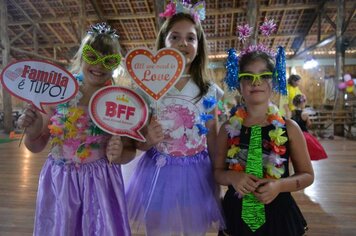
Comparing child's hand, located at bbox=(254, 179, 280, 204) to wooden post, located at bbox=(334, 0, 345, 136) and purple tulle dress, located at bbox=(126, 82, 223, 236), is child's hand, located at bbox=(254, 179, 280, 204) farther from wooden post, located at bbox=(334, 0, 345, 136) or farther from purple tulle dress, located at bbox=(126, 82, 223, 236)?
wooden post, located at bbox=(334, 0, 345, 136)

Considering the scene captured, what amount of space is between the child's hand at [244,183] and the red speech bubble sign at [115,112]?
0.44 metres

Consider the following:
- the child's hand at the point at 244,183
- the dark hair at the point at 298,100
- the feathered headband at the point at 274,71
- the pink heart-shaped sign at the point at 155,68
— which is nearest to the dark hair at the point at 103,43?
the pink heart-shaped sign at the point at 155,68

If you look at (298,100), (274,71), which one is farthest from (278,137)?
(298,100)

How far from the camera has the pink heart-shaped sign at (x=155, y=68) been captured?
→ 1.17 metres

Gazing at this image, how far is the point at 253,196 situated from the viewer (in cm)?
123

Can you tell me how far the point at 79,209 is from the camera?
126cm

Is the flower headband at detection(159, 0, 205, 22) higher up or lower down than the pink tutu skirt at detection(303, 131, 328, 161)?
higher up

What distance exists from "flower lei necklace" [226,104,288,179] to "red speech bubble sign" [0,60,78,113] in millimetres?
697

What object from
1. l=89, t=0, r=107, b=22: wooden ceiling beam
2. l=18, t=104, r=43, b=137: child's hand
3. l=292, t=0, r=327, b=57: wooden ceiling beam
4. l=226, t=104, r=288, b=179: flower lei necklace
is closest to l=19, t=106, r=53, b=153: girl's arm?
l=18, t=104, r=43, b=137: child's hand

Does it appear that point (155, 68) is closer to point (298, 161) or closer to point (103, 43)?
point (103, 43)

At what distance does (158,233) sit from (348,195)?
8.30ft

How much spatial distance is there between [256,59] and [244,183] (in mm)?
531

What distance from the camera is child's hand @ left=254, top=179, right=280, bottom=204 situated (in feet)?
3.75

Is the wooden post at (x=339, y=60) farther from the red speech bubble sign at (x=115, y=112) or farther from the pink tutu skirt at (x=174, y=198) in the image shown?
the red speech bubble sign at (x=115, y=112)
